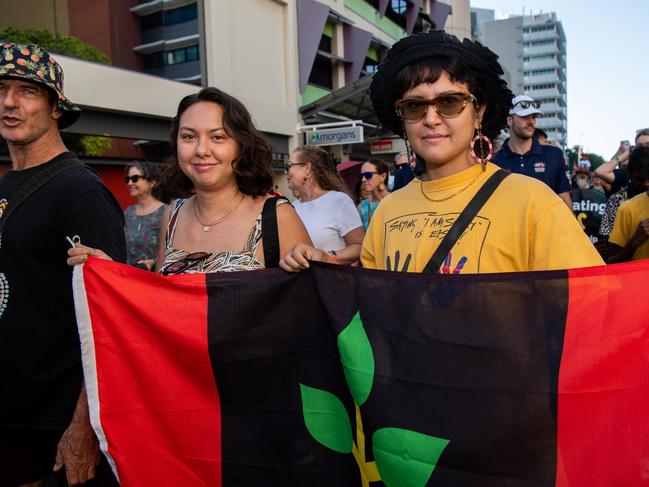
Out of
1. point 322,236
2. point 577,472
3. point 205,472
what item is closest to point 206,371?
point 205,472

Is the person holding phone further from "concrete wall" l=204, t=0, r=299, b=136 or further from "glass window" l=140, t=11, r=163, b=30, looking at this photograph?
"glass window" l=140, t=11, r=163, b=30

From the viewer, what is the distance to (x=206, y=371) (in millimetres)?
2037

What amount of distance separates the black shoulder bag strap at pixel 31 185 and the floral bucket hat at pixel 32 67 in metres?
0.32

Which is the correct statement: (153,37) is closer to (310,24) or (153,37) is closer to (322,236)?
(310,24)

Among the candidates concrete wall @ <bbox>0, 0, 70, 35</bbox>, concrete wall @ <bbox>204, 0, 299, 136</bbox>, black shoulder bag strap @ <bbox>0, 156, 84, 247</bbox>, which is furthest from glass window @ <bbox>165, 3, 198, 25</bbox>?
black shoulder bag strap @ <bbox>0, 156, 84, 247</bbox>

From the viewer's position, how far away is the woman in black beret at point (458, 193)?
5.30 ft

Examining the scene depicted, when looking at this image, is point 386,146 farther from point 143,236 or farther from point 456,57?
point 456,57

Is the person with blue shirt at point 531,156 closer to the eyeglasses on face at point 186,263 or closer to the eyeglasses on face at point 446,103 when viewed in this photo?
the eyeglasses on face at point 446,103

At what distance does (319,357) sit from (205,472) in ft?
1.96

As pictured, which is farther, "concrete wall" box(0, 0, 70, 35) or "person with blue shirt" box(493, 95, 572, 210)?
"concrete wall" box(0, 0, 70, 35)

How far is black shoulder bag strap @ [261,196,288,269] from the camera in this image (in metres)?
→ 2.19

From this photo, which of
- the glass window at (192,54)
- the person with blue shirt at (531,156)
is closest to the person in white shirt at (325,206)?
the person with blue shirt at (531,156)

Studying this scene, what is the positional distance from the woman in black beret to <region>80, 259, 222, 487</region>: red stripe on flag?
46 centimetres

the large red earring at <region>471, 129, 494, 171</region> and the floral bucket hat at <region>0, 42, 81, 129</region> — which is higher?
the floral bucket hat at <region>0, 42, 81, 129</region>
